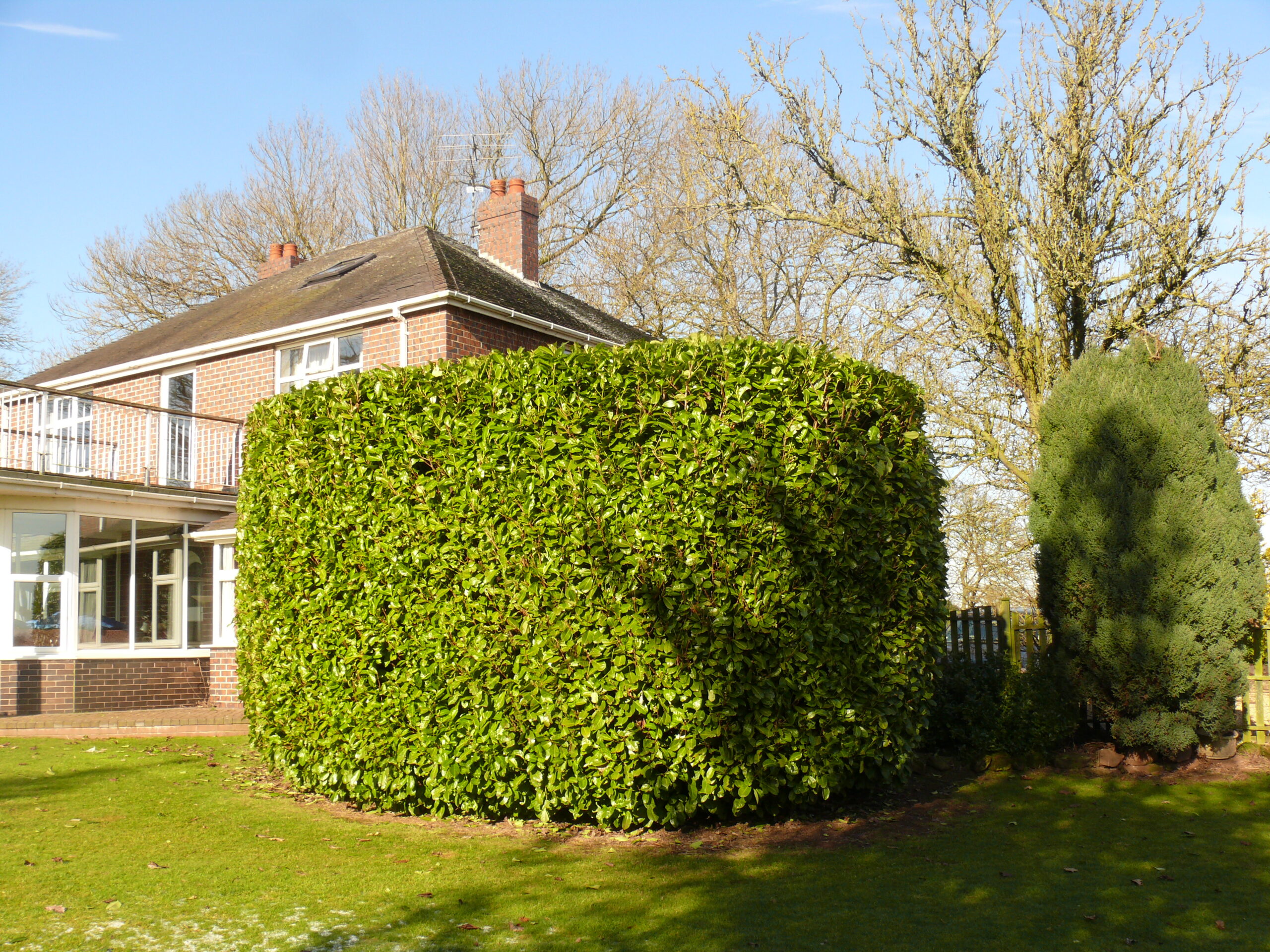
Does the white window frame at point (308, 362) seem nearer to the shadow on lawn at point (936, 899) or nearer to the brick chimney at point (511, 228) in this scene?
the brick chimney at point (511, 228)

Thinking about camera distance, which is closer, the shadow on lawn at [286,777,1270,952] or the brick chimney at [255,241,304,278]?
the shadow on lawn at [286,777,1270,952]

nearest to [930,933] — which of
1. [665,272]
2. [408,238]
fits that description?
[408,238]

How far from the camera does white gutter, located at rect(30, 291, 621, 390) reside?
591 inches

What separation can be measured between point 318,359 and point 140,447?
13.3ft

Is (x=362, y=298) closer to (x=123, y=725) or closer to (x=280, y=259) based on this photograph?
(x=123, y=725)

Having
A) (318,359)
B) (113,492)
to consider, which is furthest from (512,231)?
(113,492)

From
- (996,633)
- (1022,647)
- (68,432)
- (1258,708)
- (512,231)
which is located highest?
(512,231)

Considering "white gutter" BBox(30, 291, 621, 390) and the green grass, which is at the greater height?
"white gutter" BBox(30, 291, 621, 390)

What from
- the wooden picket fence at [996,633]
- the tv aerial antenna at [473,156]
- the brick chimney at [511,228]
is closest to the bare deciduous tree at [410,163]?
the tv aerial antenna at [473,156]

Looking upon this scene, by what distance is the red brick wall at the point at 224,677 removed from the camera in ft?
49.2

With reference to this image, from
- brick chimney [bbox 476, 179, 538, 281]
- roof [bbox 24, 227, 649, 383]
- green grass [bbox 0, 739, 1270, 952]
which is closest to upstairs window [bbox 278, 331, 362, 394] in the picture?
roof [bbox 24, 227, 649, 383]

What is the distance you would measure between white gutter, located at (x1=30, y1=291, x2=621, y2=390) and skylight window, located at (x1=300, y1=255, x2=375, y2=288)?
2.34 metres

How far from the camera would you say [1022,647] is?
35.9ft

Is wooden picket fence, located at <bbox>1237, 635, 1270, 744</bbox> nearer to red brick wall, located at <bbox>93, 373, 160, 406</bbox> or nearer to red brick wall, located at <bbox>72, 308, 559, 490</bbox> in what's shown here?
red brick wall, located at <bbox>72, 308, 559, 490</bbox>
